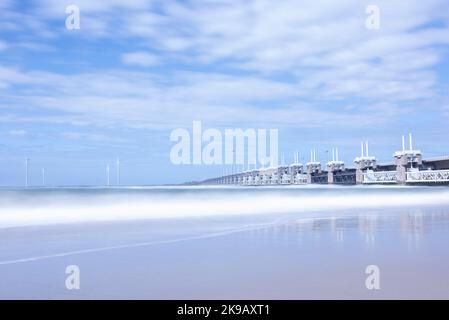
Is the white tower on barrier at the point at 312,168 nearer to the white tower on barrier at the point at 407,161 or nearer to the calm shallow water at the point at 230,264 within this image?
the white tower on barrier at the point at 407,161

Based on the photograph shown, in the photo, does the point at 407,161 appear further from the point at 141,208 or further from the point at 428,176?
the point at 141,208

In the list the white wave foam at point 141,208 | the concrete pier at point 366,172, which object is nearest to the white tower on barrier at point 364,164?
the concrete pier at point 366,172

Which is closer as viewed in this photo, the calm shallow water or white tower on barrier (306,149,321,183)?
the calm shallow water

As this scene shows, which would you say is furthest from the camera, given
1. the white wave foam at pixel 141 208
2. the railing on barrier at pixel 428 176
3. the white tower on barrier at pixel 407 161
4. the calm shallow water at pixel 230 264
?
the white tower on barrier at pixel 407 161

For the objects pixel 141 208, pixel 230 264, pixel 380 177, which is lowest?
→ pixel 141 208

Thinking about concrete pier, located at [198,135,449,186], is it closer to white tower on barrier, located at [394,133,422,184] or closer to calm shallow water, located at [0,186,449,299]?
white tower on barrier, located at [394,133,422,184]

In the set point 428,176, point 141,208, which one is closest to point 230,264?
point 141,208

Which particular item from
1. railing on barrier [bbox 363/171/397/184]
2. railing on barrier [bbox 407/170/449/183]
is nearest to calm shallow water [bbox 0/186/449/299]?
railing on barrier [bbox 407/170/449/183]

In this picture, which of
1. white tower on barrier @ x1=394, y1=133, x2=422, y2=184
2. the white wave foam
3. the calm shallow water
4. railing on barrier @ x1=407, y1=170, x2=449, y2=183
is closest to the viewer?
the calm shallow water

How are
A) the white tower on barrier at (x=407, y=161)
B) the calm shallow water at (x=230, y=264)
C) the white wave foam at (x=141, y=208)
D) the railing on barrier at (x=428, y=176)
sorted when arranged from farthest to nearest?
the white tower on barrier at (x=407, y=161)
the railing on barrier at (x=428, y=176)
the white wave foam at (x=141, y=208)
the calm shallow water at (x=230, y=264)

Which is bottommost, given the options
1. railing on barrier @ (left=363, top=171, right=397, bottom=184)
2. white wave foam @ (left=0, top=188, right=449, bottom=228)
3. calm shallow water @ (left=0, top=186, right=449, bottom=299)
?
white wave foam @ (left=0, top=188, right=449, bottom=228)
